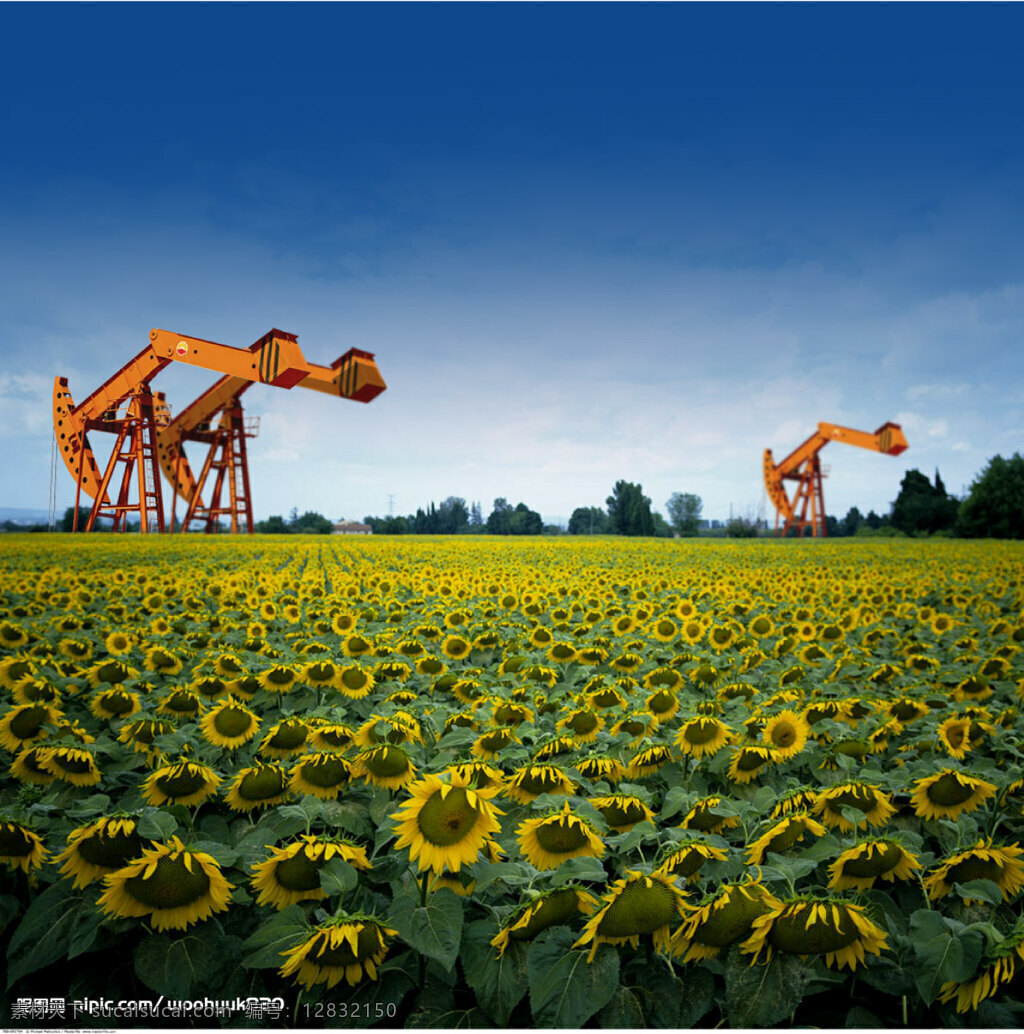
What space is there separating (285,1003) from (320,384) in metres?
32.5

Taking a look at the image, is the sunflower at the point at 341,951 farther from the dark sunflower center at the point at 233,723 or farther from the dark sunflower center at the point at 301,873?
the dark sunflower center at the point at 233,723

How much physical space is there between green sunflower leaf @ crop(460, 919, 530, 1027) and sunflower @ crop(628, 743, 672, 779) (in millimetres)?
1095

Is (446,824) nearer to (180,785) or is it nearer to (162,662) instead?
(180,785)

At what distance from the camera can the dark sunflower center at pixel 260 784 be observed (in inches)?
84.8

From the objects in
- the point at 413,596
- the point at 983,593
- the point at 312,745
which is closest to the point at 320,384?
the point at 413,596

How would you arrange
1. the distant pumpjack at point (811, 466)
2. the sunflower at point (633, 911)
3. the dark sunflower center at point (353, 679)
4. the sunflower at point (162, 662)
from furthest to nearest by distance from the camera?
the distant pumpjack at point (811, 466) < the sunflower at point (162, 662) < the dark sunflower center at point (353, 679) < the sunflower at point (633, 911)

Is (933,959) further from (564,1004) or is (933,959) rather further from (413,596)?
(413,596)

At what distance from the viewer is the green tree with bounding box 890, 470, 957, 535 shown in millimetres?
55750

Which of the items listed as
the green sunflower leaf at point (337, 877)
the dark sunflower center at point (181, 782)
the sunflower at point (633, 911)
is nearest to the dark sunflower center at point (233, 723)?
the dark sunflower center at point (181, 782)

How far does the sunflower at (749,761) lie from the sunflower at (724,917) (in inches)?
44.3

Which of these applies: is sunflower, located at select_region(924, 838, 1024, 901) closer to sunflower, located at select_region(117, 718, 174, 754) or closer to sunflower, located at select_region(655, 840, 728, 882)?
sunflower, located at select_region(655, 840, 728, 882)

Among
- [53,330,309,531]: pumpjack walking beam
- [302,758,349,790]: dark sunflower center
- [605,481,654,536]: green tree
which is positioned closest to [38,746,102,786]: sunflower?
[302,758,349,790]: dark sunflower center

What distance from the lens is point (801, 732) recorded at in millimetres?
2723

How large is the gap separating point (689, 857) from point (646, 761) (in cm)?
93
